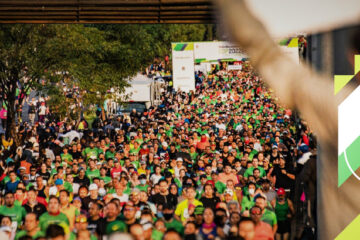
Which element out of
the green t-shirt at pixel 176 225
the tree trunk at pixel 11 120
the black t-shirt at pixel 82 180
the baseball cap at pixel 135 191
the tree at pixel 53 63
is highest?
the tree at pixel 53 63

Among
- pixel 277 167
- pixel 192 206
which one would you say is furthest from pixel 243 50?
pixel 277 167

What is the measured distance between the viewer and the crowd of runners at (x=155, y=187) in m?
8.34

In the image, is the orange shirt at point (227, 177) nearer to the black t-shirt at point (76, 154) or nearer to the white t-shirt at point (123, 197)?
the white t-shirt at point (123, 197)

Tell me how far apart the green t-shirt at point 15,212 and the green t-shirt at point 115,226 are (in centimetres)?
240

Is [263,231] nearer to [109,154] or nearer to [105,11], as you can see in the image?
[105,11]

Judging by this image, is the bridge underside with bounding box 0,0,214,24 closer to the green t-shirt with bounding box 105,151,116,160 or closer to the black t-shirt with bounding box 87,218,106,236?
the black t-shirt with bounding box 87,218,106,236

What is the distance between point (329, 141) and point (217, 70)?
184ft

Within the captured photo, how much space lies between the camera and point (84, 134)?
22.8 metres

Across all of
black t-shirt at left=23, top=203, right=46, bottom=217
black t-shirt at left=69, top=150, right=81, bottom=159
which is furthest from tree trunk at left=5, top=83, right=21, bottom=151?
black t-shirt at left=23, top=203, right=46, bottom=217

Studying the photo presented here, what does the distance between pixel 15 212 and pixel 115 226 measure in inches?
108

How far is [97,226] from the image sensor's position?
8992 mm

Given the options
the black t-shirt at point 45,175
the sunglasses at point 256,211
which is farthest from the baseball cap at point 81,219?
the black t-shirt at point 45,175

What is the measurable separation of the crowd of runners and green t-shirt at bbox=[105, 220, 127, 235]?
0.08 feet

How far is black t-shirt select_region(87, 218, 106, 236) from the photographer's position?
862 cm
